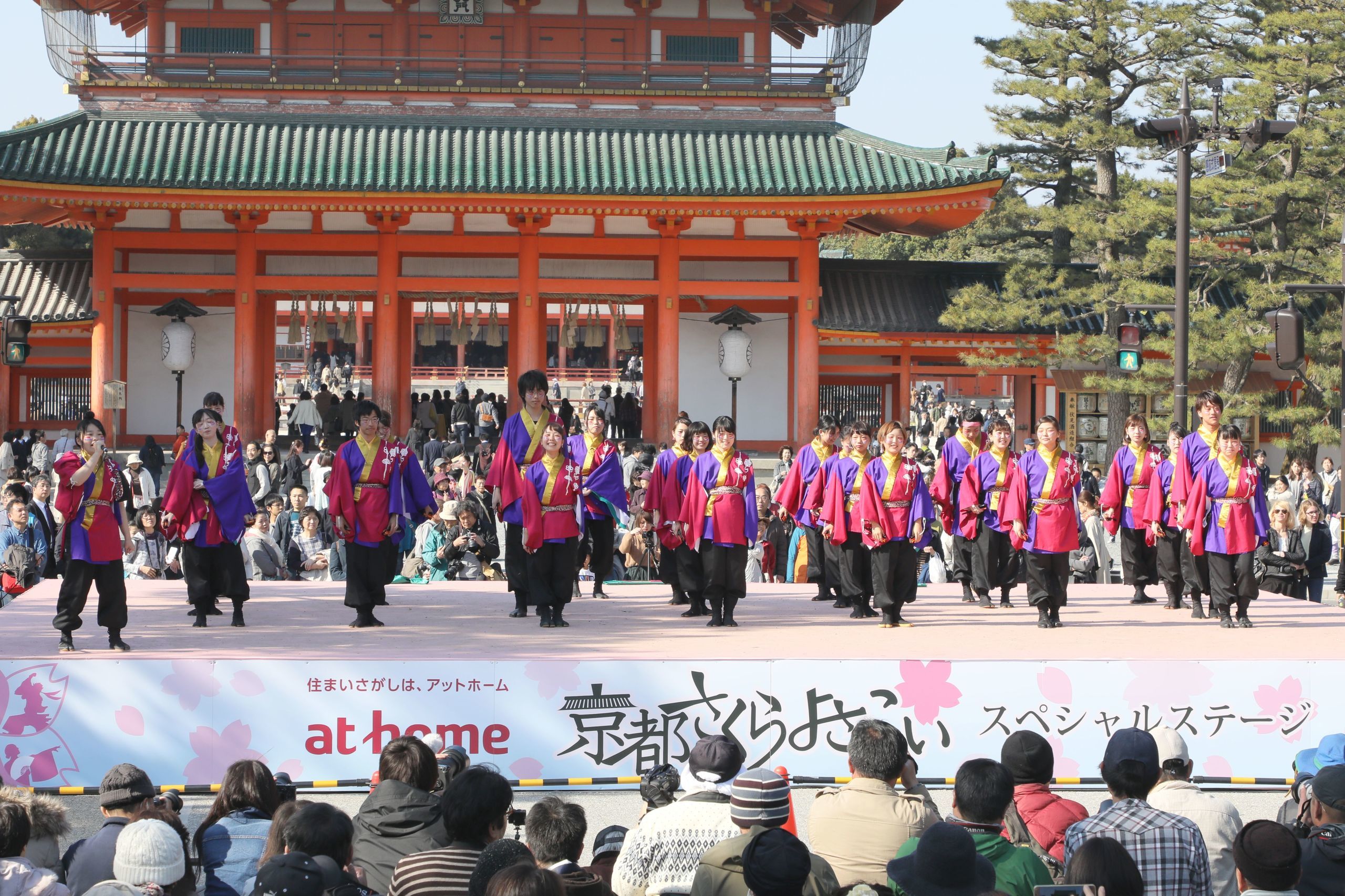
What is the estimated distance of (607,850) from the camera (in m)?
5.59

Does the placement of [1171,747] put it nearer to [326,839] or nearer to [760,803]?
[760,803]

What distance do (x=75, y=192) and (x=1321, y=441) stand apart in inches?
715

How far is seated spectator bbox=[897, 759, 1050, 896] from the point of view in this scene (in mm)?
4777

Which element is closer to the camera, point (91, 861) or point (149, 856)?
point (149, 856)

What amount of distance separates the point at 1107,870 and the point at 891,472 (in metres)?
7.02

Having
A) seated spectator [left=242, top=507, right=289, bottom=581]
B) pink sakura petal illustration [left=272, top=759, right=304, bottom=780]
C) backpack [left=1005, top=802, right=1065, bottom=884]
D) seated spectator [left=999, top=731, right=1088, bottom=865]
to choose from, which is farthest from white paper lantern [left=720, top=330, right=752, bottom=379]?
backpack [left=1005, top=802, right=1065, bottom=884]

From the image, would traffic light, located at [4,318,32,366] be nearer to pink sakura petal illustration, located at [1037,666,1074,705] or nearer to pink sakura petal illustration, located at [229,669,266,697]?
pink sakura petal illustration, located at [229,669,266,697]

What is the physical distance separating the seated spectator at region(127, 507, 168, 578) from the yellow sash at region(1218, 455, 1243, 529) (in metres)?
9.53

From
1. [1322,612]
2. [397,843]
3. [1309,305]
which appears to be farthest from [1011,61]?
[397,843]

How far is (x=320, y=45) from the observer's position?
74.9 feet

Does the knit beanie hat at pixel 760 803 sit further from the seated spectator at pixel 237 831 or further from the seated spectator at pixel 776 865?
the seated spectator at pixel 237 831

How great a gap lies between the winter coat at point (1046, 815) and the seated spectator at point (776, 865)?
1.33 m

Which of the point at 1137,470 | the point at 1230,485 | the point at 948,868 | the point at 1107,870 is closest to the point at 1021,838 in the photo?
the point at 1107,870

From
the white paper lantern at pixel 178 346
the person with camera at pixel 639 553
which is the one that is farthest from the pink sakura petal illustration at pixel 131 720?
the white paper lantern at pixel 178 346
